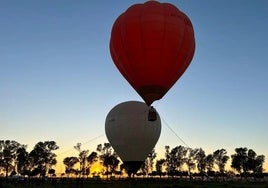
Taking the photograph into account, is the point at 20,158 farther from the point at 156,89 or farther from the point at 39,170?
the point at 156,89

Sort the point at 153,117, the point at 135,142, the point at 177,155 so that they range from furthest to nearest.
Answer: the point at 177,155 → the point at 135,142 → the point at 153,117

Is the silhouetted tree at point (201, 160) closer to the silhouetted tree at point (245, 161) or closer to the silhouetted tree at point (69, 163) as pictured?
the silhouetted tree at point (245, 161)

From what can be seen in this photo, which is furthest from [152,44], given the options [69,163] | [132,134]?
[69,163]

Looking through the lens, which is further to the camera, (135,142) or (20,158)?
(20,158)

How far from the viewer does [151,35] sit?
23047 millimetres

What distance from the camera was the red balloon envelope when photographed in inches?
909

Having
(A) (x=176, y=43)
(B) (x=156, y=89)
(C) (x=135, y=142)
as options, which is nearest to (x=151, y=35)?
(A) (x=176, y=43)

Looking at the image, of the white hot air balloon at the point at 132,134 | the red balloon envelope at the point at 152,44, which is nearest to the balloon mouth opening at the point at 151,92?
the red balloon envelope at the point at 152,44

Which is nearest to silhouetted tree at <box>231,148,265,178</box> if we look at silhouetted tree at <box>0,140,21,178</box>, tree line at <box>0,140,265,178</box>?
tree line at <box>0,140,265,178</box>

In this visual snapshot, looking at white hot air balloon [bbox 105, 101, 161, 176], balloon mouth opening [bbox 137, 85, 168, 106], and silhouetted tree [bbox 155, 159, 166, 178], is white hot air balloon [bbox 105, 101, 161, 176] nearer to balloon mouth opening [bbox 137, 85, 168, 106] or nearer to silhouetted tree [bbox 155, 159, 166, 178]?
balloon mouth opening [bbox 137, 85, 168, 106]

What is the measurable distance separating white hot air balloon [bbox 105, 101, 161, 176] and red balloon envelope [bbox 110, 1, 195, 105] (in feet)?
48.5

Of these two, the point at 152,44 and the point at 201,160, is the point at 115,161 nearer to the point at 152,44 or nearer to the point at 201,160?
the point at 201,160

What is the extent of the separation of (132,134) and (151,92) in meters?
15.5

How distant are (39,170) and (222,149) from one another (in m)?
60.7
